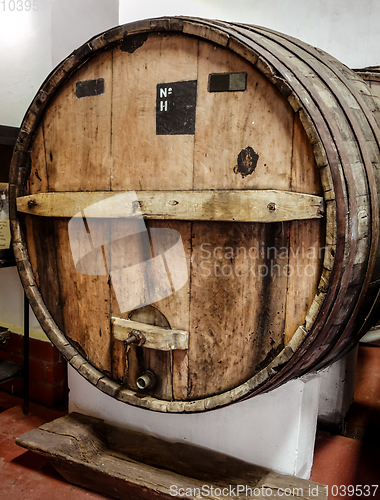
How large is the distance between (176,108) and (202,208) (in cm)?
31

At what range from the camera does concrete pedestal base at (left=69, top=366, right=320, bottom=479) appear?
165 centimetres

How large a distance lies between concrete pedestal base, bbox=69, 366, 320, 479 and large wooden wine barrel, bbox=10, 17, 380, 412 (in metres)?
0.32

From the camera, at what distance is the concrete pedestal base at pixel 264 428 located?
1.65 meters

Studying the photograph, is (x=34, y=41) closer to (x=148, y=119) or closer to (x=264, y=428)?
(x=148, y=119)

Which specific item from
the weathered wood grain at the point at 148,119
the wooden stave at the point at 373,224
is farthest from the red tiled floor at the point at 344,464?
the weathered wood grain at the point at 148,119

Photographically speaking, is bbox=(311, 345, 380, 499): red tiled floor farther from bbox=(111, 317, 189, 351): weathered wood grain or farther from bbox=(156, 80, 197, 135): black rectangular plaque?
bbox=(156, 80, 197, 135): black rectangular plaque

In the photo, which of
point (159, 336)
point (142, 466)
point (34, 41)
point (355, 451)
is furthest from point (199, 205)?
point (34, 41)

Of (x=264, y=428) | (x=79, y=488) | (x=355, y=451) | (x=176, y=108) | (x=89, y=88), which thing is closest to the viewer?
(x=176, y=108)

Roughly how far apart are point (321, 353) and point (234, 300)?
0.31 metres

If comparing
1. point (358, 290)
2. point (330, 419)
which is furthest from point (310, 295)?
point (330, 419)

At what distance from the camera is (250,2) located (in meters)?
2.16

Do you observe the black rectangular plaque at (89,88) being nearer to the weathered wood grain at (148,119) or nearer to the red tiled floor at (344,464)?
the weathered wood grain at (148,119)

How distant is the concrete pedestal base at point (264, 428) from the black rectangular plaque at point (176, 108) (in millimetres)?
997

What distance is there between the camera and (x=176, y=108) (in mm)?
1283
